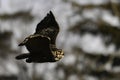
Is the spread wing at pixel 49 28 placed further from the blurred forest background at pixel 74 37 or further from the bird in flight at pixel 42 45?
the blurred forest background at pixel 74 37

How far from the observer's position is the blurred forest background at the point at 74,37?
11.6 metres

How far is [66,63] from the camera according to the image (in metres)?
12.1

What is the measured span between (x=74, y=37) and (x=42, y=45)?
11613 millimetres

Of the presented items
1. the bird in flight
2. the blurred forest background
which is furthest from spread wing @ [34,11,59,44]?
the blurred forest background

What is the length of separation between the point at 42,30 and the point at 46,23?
0.04 m

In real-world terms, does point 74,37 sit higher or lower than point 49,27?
higher

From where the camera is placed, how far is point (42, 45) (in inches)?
48.8

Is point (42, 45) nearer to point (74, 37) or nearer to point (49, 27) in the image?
point (49, 27)

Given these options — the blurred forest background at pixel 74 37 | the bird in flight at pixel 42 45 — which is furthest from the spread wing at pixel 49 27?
the blurred forest background at pixel 74 37

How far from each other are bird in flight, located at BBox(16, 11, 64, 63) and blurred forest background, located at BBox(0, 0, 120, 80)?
9.74m

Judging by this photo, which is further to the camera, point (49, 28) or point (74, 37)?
point (74, 37)

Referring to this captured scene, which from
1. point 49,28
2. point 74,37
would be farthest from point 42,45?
point 74,37

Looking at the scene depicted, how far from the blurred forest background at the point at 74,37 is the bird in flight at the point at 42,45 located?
9742mm

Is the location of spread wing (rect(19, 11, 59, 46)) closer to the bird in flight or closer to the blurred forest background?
the bird in flight
